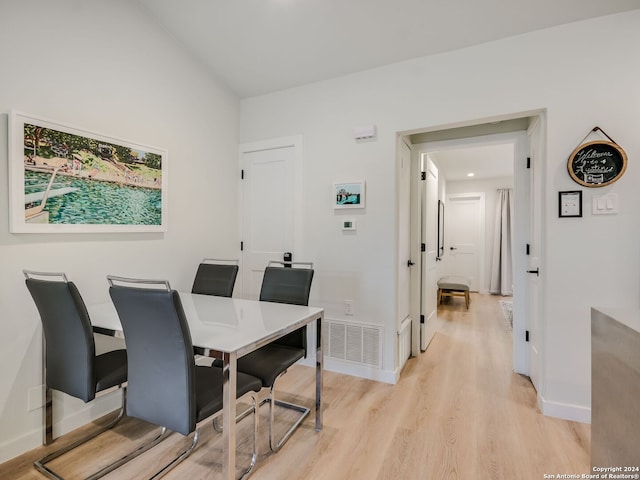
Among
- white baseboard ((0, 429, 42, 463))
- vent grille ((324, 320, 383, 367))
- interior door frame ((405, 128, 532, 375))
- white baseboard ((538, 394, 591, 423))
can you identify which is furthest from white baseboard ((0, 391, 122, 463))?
interior door frame ((405, 128, 532, 375))

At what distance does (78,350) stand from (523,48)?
127 inches

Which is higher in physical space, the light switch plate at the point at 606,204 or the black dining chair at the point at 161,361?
the light switch plate at the point at 606,204

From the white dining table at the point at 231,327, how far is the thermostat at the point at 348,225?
1032 mm

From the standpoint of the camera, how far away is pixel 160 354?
125cm

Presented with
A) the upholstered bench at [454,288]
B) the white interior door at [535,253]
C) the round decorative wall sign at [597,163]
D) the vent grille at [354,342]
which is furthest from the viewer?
the upholstered bench at [454,288]

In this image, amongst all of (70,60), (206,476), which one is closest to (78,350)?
(206,476)

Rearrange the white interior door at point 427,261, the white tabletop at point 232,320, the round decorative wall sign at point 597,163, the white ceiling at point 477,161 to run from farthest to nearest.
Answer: the white ceiling at point 477,161
the white interior door at point 427,261
the round decorative wall sign at point 597,163
the white tabletop at point 232,320

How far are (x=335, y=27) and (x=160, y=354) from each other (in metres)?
2.43

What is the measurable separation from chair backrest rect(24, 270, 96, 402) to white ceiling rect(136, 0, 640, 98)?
2116 millimetres

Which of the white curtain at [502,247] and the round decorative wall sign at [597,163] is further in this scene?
the white curtain at [502,247]

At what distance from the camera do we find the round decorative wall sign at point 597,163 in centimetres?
193

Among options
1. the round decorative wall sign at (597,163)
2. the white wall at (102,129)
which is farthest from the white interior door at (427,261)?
the white wall at (102,129)

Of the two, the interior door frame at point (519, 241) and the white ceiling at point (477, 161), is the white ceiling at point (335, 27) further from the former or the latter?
the white ceiling at point (477, 161)

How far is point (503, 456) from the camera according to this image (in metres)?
1.72
